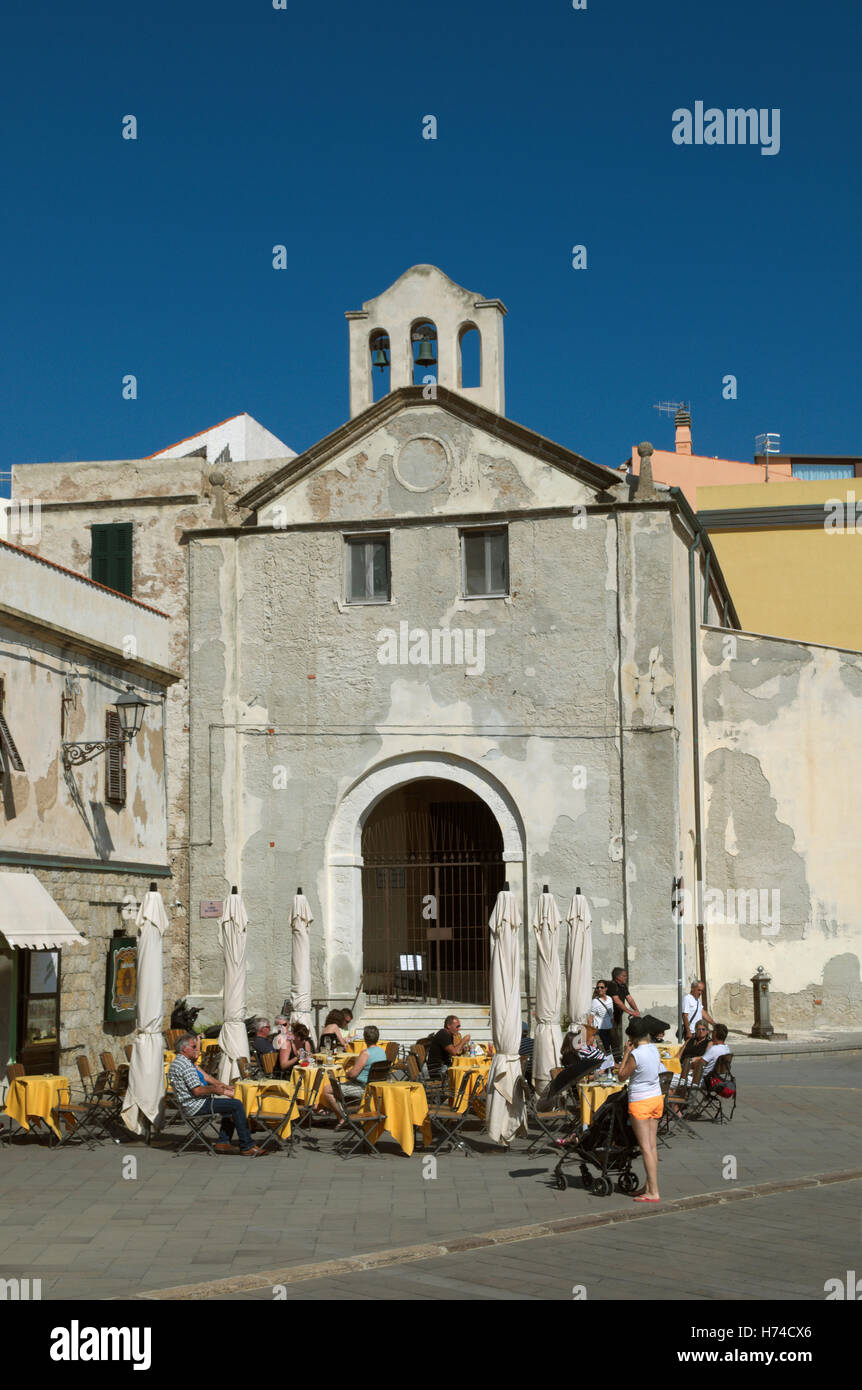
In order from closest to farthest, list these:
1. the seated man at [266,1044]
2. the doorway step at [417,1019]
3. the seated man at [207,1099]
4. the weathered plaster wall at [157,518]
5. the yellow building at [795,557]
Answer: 1. the seated man at [207,1099]
2. the seated man at [266,1044]
3. the doorway step at [417,1019]
4. the weathered plaster wall at [157,518]
5. the yellow building at [795,557]

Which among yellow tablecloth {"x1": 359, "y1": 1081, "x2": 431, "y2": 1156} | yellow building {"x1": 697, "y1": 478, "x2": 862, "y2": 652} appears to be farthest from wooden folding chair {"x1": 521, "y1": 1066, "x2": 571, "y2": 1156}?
yellow building {"x1": 697, "y1": 478, "x2": 862, "y2": 652}

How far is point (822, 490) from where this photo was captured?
42188 millimetres

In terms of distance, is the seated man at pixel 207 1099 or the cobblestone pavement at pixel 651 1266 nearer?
the cobblestone pavement at pixel 651 1266

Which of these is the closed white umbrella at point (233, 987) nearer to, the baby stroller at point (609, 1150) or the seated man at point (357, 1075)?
the seated man at point (357, 1075)

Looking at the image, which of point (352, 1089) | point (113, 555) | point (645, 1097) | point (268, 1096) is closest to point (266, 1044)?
point (352, 1089)

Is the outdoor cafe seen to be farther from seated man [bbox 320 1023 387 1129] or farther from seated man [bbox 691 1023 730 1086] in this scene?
seated man [bbox 691 1023 730 1086]

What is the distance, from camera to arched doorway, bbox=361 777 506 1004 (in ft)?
87.9

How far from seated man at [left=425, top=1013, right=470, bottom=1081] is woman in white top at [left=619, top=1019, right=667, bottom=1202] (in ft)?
20.3

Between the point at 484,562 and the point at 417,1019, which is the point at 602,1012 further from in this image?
the point at 484,562

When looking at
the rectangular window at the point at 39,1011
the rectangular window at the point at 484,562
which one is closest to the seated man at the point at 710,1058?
the rectangular window at the point at 39,1011

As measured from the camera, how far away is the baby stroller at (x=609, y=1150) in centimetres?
1245

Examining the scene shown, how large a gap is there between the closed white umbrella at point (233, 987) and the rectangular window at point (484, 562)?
9.52 metres

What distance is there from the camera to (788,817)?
2809cm
